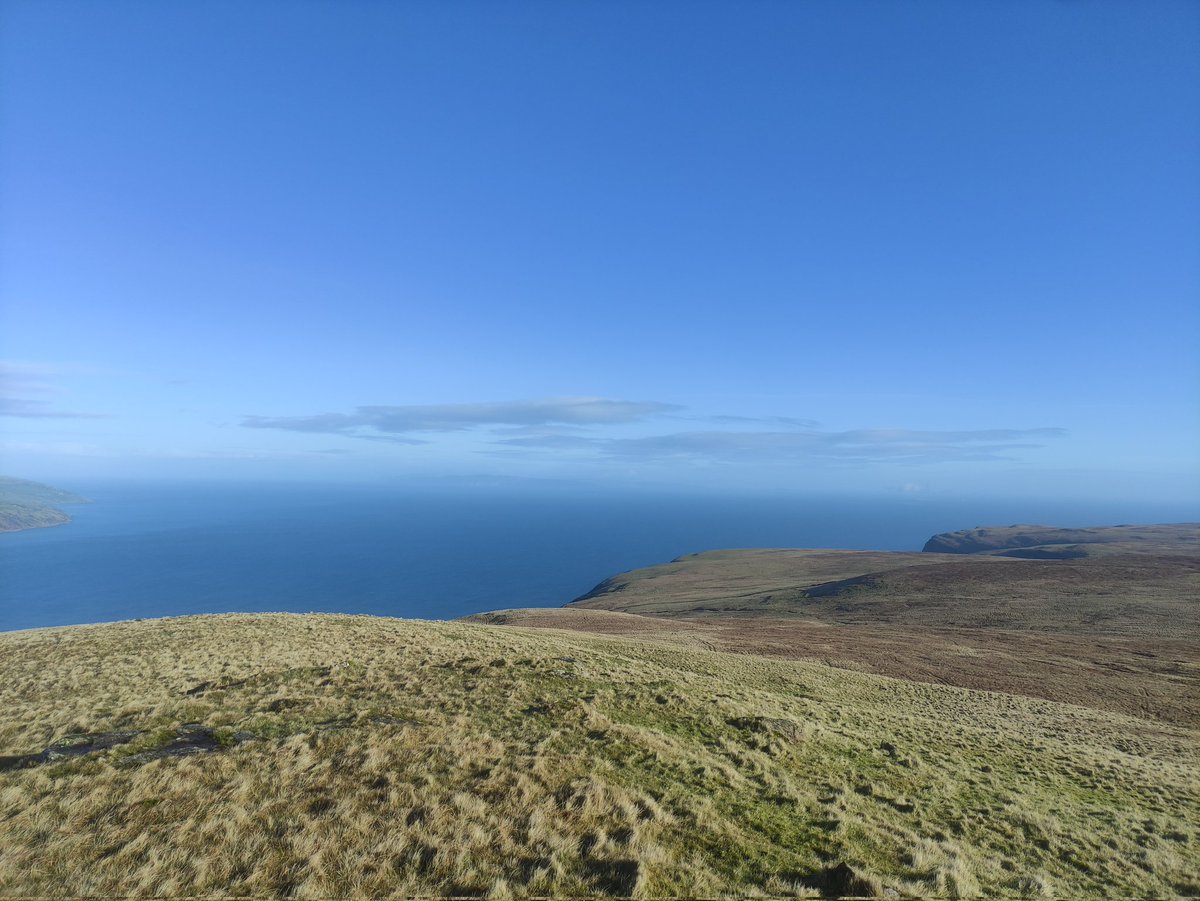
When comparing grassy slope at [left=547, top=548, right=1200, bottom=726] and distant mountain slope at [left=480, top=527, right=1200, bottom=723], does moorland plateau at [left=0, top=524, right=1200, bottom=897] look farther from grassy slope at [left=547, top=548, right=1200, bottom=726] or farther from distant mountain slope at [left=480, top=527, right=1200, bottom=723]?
grassy slope at [left=547, top=548, right=1200, bottom=726]

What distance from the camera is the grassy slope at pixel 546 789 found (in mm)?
8672

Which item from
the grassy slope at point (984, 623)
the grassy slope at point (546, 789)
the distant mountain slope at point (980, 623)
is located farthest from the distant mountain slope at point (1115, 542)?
the grassy slope at point (546, 789)

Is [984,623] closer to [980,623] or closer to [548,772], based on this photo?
[980,623]

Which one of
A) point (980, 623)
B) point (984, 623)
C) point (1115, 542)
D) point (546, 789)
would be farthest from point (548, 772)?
point (1115, 542)

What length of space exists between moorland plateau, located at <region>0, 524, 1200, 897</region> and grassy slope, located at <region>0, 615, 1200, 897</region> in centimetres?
7

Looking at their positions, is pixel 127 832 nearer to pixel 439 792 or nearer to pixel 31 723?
pixel 439 792

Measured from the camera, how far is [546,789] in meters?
11.1

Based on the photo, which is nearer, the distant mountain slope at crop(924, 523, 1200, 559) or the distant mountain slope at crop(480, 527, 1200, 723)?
the distant mountain slope at crop(480, 527, 1200, 723)

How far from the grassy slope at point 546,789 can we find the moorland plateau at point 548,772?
0.07m

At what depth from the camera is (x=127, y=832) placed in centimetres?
937

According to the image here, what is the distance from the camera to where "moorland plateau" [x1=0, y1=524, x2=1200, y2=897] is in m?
8.75

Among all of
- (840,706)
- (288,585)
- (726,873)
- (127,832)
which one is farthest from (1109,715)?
(288,585)

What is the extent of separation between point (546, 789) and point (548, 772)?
2.57ft

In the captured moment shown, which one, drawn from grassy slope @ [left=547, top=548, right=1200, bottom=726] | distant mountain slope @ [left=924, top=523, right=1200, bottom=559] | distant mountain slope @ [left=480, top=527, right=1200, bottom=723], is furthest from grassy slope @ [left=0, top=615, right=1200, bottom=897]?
distant mountain slope @ [left=924, top=523, right=1200, bottom=559]
